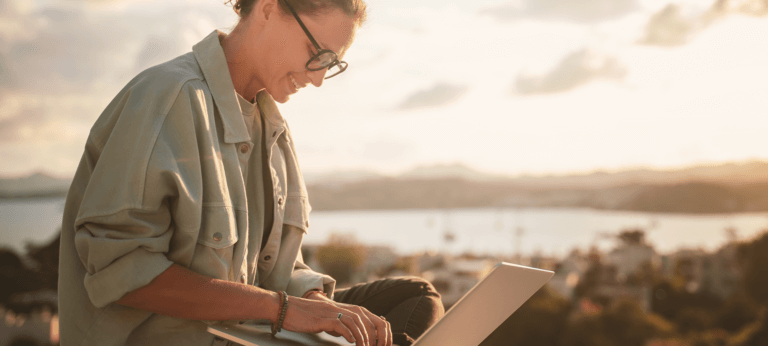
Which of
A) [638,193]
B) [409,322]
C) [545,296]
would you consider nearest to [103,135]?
[409,322]

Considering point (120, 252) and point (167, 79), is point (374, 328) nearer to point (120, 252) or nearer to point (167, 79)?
point (120, 252)

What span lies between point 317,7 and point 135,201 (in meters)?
0.61

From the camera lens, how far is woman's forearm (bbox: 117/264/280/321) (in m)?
1.05

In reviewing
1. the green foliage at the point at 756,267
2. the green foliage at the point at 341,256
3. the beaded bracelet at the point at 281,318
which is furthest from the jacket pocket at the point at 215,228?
the green foliage at the point at 756,267

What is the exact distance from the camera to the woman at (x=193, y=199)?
103 centimetres

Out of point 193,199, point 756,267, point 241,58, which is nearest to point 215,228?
point 193,199

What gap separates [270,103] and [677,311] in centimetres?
1754

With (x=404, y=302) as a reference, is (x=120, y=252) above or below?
above

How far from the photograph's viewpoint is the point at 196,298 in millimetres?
1064

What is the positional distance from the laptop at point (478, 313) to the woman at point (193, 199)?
4 centimetres

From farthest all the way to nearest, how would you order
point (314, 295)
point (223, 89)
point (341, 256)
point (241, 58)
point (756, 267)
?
point (341, 256) → point (756, 267) → point (314, 295) → point (241, 58) → point (223, 89)

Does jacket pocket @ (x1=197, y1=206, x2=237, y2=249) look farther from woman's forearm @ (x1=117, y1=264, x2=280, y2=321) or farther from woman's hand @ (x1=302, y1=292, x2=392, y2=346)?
woman's hand @ (x1=302, y1=292, x2=392, y2=346)

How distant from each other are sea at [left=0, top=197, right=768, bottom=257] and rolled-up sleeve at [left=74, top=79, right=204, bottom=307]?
13346mm

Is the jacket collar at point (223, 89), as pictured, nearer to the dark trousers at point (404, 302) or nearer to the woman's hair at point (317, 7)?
the woman's hair at point (317, 7)
